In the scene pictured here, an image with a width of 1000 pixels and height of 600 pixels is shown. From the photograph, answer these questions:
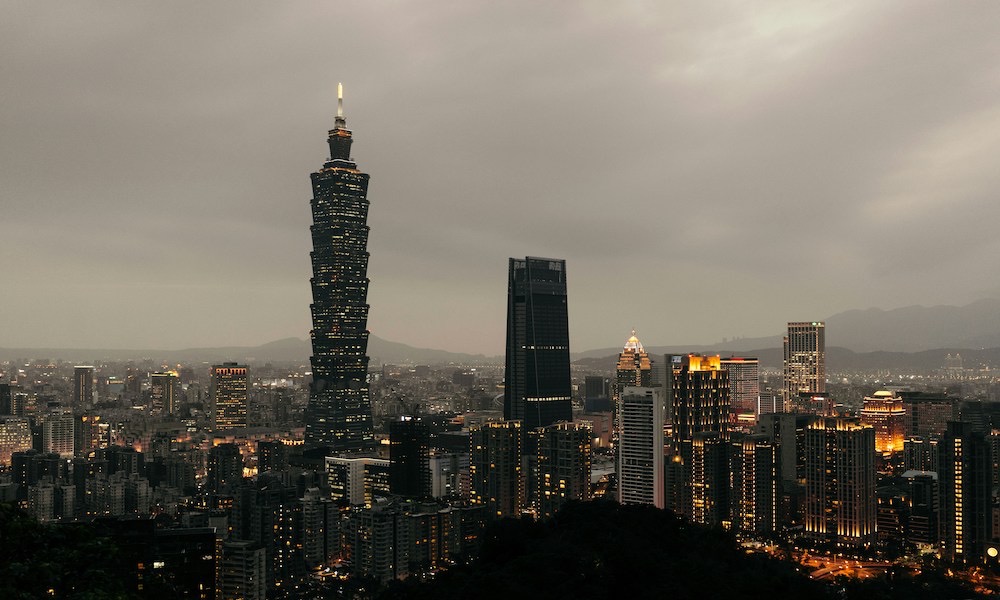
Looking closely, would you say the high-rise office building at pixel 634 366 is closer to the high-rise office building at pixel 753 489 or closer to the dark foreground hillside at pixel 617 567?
the high-rise office building at pixel 753 489

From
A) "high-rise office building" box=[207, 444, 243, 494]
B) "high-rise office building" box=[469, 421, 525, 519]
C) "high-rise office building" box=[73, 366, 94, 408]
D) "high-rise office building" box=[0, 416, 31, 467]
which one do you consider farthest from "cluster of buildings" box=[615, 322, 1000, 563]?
"high-rise office building" box=[73, 366, 94, 408]

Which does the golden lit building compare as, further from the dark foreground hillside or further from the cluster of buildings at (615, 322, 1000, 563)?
the dark foreground hillside

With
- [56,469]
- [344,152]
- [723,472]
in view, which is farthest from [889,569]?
[344,152]

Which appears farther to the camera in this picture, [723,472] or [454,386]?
[454,386]

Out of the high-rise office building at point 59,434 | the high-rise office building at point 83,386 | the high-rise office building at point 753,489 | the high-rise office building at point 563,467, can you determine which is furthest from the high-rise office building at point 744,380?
the high-rise office building at point 83,386

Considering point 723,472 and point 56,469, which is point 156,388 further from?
point 723,472

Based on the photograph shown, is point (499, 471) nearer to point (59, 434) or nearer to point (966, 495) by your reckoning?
point (966, 495)

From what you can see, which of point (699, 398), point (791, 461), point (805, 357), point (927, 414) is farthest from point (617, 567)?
point (805, 357)
